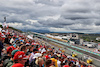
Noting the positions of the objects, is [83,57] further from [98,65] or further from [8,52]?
[8,52]

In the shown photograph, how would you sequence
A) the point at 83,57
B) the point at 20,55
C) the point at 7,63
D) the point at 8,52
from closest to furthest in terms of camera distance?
1. the point at 7,63
2. the point at 20,55
3. the point at 8,52
4. the point at 83,57

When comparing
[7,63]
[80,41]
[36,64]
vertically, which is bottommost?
[80,41]

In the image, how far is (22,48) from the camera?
205 inches

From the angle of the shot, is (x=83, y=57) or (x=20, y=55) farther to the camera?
(x=83, y=57)

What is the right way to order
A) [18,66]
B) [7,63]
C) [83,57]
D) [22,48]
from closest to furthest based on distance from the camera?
[18,66], [7,63], [22,48], [83,57]

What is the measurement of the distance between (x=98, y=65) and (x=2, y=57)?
1353cm

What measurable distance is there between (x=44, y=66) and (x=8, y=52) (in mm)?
1667

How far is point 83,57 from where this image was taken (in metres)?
17.4

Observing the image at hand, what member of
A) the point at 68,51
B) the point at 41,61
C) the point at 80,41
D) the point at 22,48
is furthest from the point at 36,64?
the point at 80,41

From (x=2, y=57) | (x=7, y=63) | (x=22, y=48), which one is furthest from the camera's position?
(x=22, y=48)

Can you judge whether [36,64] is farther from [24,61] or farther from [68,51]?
[68,51]

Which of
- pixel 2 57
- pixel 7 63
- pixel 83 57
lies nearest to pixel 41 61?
pixel 7 63

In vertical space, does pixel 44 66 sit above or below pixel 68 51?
above

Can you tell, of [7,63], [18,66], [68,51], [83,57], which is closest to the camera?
[18,66]
